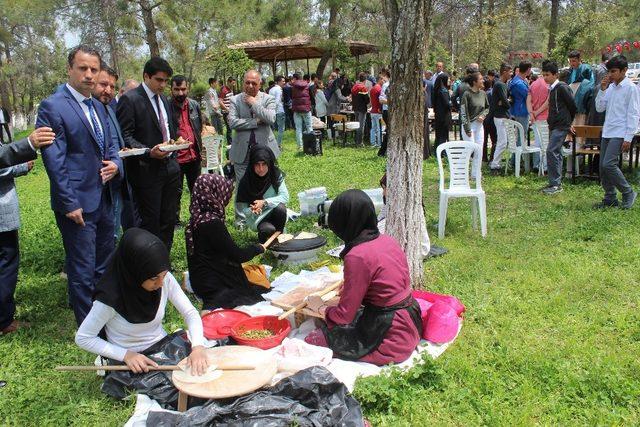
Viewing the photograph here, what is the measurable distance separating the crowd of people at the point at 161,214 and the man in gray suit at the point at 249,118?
15mm

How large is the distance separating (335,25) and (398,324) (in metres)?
18.5

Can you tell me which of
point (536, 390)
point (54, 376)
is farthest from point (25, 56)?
point (536, 390)

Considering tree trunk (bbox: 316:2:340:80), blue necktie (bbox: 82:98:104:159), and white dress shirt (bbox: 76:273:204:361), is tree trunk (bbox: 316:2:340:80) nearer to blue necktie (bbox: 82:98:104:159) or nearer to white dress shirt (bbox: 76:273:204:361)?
blue necktie (bbox: 82:98:104:159)

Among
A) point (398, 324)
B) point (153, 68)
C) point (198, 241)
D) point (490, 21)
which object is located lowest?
point (398, 324)

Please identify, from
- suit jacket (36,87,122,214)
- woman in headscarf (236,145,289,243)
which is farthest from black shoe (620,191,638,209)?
suit jacket (36,87,122,214)

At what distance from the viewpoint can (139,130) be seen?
4.82 metres

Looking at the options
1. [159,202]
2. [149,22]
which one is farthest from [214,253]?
[149,22]

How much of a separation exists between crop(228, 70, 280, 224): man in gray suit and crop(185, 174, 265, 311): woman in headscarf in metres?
1.70

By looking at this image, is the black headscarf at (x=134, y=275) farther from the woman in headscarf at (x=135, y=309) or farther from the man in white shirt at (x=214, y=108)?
the man in white shirt at (x=214, y=108)

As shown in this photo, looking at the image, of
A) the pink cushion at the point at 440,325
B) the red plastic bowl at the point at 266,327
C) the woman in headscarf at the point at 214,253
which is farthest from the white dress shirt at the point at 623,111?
the red plastic bowl at the point at 266,327

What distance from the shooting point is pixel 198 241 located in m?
4.34

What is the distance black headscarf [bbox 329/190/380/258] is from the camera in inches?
131

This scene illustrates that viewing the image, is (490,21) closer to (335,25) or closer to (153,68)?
(335,25)

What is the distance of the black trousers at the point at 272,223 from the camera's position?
5.43 metres
